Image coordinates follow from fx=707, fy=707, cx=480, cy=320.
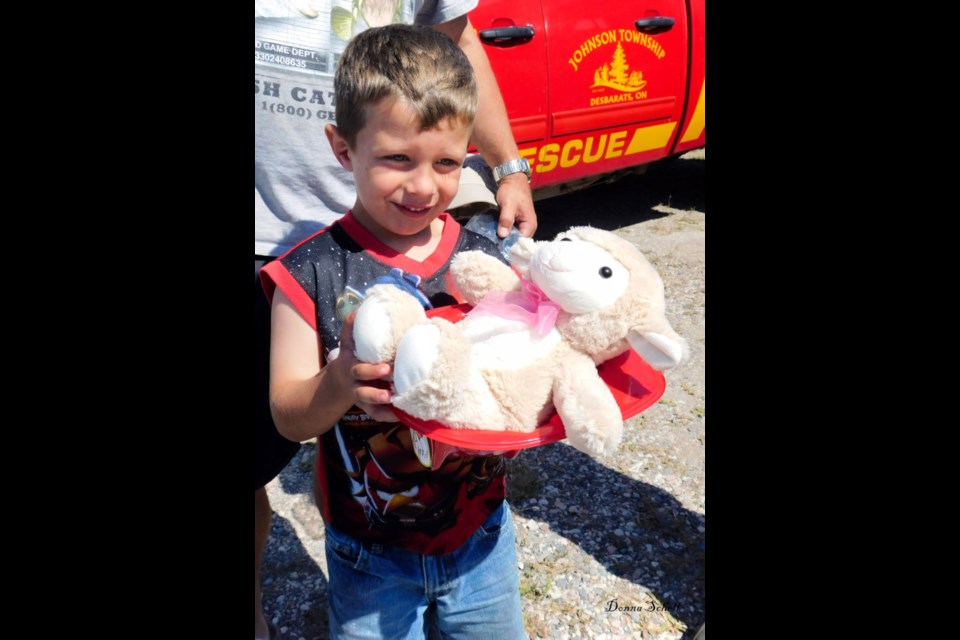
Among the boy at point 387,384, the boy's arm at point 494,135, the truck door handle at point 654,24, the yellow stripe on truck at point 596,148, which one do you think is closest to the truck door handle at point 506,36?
the yellow stripe on truck at point 596,148

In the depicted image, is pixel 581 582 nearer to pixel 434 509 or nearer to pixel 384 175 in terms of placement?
pixel 434 509

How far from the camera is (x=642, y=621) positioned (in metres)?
2.60

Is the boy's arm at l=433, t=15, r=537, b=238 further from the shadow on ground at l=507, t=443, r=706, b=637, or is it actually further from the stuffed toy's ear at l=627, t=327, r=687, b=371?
the shadow on ground at l=507, t=443, r=706, b=637

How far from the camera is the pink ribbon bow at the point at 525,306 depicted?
1350 mm

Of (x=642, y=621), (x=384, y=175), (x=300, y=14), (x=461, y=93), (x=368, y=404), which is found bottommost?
(x=642, y=621)

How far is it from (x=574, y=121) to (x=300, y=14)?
3.19 metres

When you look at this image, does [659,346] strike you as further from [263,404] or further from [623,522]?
[623,522]

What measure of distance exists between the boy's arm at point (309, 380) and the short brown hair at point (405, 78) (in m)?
0.41

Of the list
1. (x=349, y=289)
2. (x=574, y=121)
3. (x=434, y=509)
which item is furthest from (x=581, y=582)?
(x=574, y=121)

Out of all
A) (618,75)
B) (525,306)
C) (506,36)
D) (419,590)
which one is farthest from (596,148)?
(419,590)

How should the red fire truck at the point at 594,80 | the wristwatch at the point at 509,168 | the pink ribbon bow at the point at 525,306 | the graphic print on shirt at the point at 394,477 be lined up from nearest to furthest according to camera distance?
the pink ribbon bow at the point at 525,306
the graphic print on shirt at the point at 394,477
the wristwatch at the point at 509,168
the red fire truck at the point at 594,80

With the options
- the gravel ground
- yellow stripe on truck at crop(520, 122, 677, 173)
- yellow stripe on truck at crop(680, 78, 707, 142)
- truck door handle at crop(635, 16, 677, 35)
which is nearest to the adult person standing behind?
the gravel ground

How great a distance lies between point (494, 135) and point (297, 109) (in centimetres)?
59

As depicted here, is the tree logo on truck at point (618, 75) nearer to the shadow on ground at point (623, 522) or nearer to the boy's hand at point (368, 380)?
the shadow on ground at point (623, 522)
